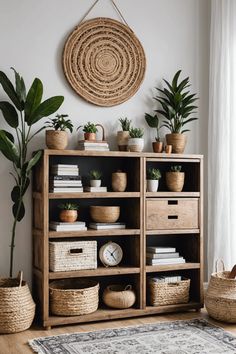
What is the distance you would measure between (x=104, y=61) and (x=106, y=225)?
128 centimetres

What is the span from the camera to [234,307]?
334 cm

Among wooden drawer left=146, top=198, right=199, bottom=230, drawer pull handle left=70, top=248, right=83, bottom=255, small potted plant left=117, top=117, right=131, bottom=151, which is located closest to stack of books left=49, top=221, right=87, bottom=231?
drawer pull handle left=70, top=248, right=83, bottom=255

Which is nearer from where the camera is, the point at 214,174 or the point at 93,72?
the point at 93,72

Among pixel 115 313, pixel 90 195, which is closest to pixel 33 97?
pixel 90 195

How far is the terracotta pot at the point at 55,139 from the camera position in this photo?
132 inches

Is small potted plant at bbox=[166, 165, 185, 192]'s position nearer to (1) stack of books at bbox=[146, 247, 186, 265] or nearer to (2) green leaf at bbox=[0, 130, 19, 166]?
(1) stack of books at bbox=[146, 247, 186, 265]

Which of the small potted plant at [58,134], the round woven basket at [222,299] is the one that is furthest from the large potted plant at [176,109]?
the round woven basket at [222,299]

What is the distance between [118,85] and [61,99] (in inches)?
26.5

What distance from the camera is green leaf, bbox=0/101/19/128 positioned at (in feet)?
10.9

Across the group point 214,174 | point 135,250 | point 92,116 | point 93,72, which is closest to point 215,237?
point 214,174

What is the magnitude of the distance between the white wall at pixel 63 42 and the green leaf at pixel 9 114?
0.16 metres

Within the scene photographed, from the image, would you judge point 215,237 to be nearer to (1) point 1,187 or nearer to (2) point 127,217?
(2) point 127,217

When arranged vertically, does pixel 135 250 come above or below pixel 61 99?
below

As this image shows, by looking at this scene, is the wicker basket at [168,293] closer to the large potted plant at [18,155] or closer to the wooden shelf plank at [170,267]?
the wooden shelf plank at [170,267]
